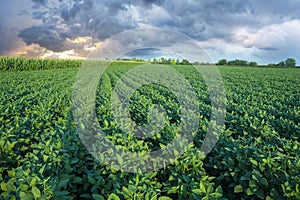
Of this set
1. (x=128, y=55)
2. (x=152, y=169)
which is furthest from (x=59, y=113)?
(x=152, y=169)

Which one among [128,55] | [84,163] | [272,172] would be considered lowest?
[84,163]

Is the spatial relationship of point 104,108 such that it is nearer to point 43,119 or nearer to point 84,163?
point 43,119

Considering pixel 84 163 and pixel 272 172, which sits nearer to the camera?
pixel 272 172

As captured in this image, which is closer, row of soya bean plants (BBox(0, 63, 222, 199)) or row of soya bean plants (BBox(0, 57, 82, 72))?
row of soya bean plants (BBox(0, 63, 222, 199))

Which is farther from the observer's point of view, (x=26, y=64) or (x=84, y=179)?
(x=26, y=64)

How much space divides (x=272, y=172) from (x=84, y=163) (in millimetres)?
2244

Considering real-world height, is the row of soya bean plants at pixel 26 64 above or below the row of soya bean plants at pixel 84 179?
above

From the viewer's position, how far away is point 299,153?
3012 millimetres

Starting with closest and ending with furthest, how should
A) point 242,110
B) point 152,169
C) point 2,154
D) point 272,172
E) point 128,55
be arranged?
point 272,172, point 152,169, point 2,154, point 128,55, point 242,110

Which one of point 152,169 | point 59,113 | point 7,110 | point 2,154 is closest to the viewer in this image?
point 152,169

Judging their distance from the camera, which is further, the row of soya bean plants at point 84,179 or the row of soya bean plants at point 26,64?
the row of soya bean plants at point 26,64

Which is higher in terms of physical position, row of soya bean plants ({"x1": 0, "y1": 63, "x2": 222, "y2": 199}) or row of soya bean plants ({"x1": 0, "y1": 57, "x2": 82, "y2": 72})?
row of soya bean plants ({"x1": 0, "y1": 57, "x2": 82, "y2": 72})

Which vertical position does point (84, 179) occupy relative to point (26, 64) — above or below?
below

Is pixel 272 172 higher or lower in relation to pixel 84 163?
higher
